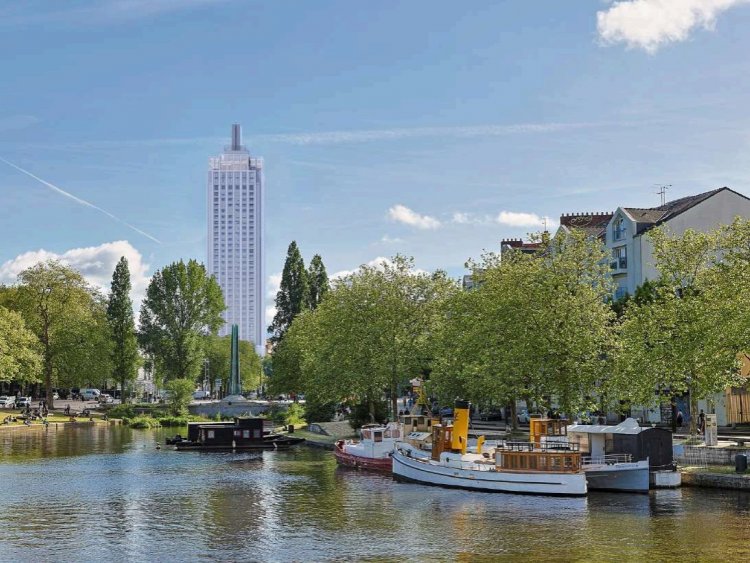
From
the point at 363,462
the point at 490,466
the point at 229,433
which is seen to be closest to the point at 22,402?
the point at 229,433

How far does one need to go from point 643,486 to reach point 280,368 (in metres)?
84.2

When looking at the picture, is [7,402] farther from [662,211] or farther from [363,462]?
[662,211]

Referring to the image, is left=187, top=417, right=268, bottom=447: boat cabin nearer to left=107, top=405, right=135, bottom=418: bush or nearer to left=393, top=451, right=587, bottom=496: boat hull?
left=393, top=451, right=587, bottom=496: boat hull

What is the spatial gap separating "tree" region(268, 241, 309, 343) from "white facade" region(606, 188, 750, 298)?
199ft

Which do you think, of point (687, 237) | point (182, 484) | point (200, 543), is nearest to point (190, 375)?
point (182, 484)

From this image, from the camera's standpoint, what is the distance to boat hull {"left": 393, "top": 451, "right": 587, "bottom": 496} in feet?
160

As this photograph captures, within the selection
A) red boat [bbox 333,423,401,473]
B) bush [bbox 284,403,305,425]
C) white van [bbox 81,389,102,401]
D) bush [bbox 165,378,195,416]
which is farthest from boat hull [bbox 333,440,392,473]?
white van [bbox 81,389,102,401]

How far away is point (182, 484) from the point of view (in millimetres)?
57656

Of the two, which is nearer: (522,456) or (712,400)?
(522,456)

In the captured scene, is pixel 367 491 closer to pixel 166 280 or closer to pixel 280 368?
pixel 280 368

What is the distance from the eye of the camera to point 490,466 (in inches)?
2106

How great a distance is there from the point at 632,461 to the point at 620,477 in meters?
1.40

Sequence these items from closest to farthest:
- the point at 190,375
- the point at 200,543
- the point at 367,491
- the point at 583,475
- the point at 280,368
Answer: the point at 200,543 < the point at 583,475 < the point at 367,491 < the point at 280,368 < the point at 190,375

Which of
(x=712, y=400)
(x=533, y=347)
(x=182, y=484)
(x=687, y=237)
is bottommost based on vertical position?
(x=182, y=484)
